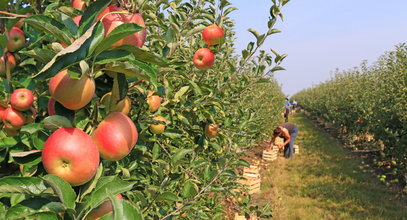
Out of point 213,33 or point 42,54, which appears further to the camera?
point 213,33

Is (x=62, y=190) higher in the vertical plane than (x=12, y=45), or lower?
lower

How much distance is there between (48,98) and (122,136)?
0.31m

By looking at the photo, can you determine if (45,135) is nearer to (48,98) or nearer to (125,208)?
(48,98)

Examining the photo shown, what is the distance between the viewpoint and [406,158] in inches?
254

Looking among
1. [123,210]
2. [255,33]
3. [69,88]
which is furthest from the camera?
[255,33]

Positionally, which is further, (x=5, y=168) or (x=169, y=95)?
(x=169, y=95)

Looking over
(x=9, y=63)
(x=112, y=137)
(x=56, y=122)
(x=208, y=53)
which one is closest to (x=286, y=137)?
(x=208, y=53)

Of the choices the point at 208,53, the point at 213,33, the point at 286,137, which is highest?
the point at 213,33

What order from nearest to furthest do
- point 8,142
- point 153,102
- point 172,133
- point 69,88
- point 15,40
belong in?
Answer: point 69,88 < point 8,142 < point 15,40 < point 153,102 < point 172,133

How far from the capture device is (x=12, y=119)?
1062 millimetres

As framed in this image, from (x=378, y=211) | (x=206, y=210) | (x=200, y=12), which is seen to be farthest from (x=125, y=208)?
(x=378, y=211)

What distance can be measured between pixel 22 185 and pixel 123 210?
0.30m

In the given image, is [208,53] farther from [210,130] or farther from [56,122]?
[56,122]

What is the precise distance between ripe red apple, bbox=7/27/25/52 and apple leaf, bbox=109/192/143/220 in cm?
87
